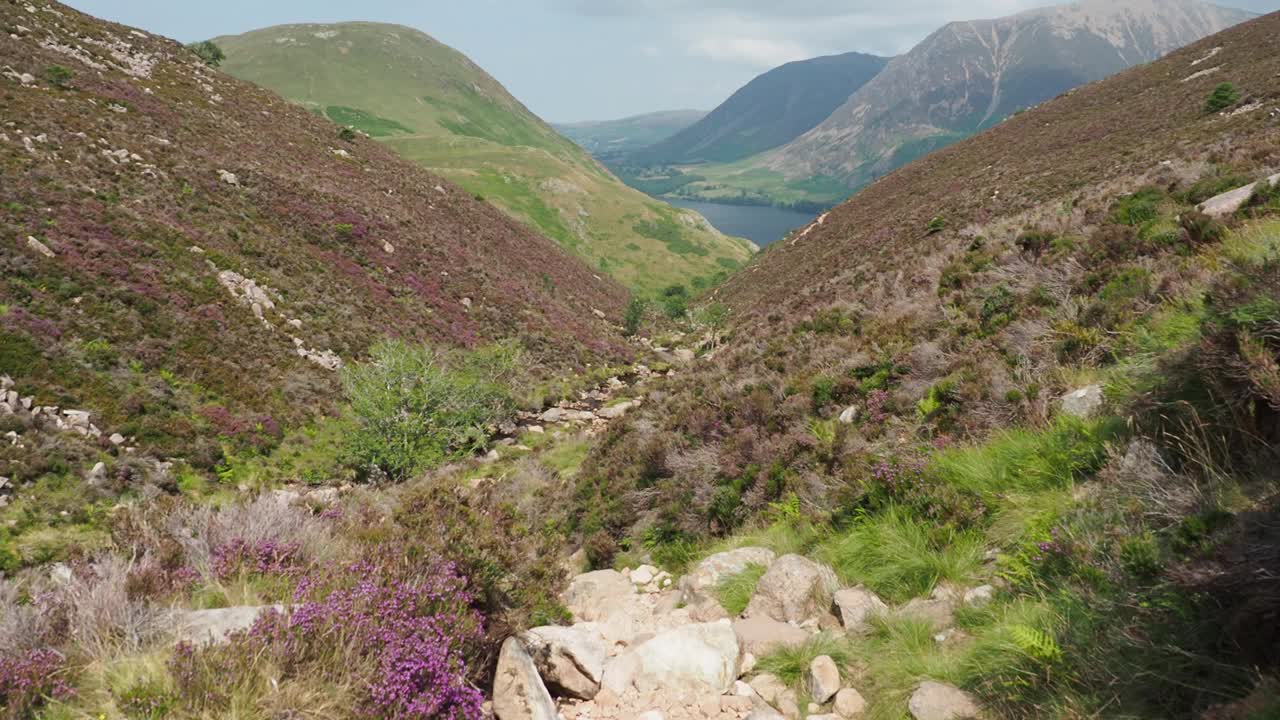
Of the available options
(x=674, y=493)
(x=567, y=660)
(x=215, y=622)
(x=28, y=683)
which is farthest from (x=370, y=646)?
(x=674, y=493)

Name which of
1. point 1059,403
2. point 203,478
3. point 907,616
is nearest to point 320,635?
point 907,616

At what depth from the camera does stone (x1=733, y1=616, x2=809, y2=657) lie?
4793 mm

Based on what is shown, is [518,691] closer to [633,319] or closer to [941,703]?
[941,703]

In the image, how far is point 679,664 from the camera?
4688mm

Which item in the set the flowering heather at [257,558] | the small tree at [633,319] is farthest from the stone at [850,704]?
the small tree at [633,319]

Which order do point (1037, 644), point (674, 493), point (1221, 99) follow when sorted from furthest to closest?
point (1221, 99), point (674, 493), point (1037, 644)

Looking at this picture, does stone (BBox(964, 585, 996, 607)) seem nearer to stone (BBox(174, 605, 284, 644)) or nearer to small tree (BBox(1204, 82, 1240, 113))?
stone (BBox(174, 605, 284, 644))

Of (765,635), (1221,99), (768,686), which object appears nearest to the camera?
(768,686)

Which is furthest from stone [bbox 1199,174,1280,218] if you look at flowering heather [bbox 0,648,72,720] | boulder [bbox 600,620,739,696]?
flowering heather [bbox 0,648,72,720]

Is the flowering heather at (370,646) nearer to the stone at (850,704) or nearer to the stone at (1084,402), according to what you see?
the stone at (850,704)

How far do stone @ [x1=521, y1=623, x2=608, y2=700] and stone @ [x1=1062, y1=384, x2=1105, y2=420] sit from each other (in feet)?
17.3

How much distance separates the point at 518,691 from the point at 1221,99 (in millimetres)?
49848

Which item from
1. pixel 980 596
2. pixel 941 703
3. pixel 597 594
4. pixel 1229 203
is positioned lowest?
pixel 597 594

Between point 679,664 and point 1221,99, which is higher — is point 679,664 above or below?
below
